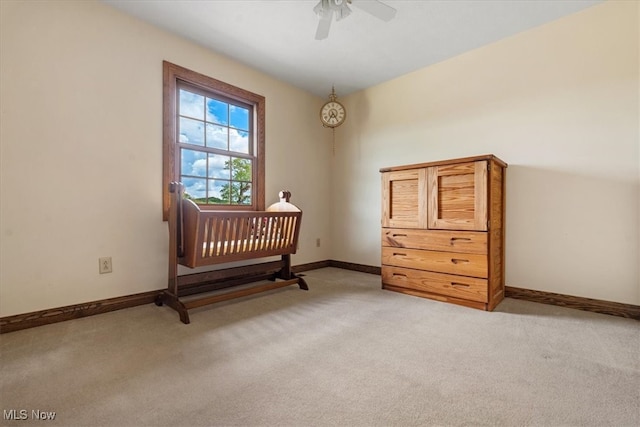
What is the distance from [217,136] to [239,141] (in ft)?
0.82

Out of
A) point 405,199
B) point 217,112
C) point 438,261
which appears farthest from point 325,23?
point 438,261

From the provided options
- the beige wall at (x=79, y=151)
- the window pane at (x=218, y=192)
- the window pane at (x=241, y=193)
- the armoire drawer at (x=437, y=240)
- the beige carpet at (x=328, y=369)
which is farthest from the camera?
the window pane at (x=241, y=193)

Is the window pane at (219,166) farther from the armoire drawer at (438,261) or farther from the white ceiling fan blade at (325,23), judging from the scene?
the armoire drawer at (438,261)

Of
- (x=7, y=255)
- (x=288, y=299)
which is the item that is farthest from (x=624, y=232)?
(x=7, y=255)

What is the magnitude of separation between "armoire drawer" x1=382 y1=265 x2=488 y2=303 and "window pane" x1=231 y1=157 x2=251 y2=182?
1.74m

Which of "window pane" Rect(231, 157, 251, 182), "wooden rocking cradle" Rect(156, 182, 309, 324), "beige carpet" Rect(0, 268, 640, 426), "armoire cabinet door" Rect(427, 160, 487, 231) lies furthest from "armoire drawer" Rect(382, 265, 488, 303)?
"window pane" Rect(231, 157, 251, 182)

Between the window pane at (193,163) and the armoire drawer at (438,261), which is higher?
the window pane at (193,163)

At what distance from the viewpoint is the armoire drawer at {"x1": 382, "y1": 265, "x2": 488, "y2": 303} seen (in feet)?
7.07

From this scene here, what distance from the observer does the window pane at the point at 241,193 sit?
2945 mm

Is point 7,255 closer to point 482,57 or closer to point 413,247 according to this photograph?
point 413,247

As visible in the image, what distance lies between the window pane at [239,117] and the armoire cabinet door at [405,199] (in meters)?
→ 1.62

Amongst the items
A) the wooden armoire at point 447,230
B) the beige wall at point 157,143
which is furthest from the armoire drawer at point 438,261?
the beige wall at point 157,143

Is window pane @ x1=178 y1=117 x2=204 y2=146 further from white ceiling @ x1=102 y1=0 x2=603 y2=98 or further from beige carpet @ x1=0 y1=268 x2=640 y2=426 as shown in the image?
beige carpet @ x1=0 y1=268 x2=640 y2=426

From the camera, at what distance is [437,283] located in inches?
92.7
